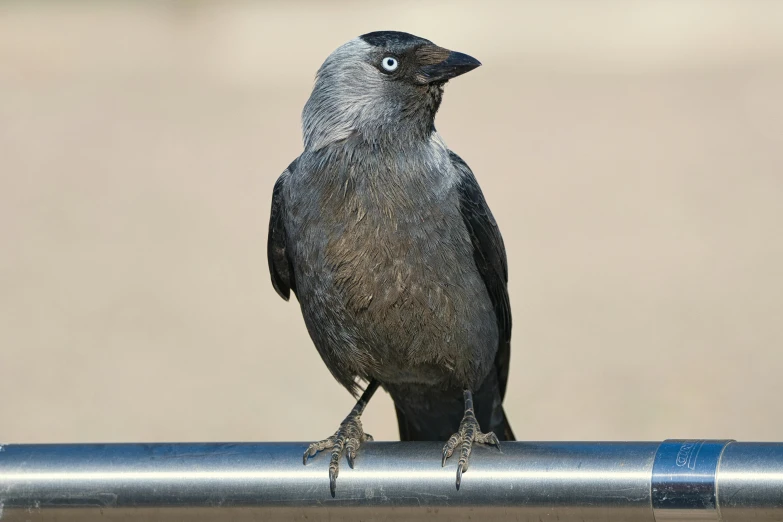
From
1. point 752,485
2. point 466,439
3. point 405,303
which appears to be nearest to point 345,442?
point 466,439

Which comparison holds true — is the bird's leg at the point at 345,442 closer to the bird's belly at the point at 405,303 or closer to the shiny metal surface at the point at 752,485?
A: the bird's belly at the point at 405,303

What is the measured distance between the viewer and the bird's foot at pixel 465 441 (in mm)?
3039

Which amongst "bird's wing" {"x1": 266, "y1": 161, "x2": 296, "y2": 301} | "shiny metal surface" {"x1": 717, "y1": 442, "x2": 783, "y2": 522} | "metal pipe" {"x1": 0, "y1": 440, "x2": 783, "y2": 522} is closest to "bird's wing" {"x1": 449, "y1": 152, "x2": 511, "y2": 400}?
"bird's wing" {"x1": 266, "y1": 161, "x2": 296, "y2": 301}

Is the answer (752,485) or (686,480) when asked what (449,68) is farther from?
(752,485)

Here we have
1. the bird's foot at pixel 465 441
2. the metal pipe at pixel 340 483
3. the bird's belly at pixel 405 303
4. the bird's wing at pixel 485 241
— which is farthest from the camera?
the bird's wing at pixel 485 241

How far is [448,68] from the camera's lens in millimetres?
4234

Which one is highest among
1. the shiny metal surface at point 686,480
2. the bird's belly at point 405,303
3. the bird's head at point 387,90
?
the bird's head at point 387,90

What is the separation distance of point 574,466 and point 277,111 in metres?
16.2

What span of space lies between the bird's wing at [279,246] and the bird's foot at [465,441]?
1.06m

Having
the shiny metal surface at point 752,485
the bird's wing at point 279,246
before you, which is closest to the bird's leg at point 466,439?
the shiny metal surface at point 752,485

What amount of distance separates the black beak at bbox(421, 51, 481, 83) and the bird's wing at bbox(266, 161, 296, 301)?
0.69 meters

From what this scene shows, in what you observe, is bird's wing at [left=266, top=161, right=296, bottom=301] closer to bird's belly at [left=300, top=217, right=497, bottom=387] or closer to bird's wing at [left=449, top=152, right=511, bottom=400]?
bird's belly at [left=300, top=217, right=497, bottom=387]

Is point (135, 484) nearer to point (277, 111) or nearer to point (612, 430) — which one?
point (612, 430)

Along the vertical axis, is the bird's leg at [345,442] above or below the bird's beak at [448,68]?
below
